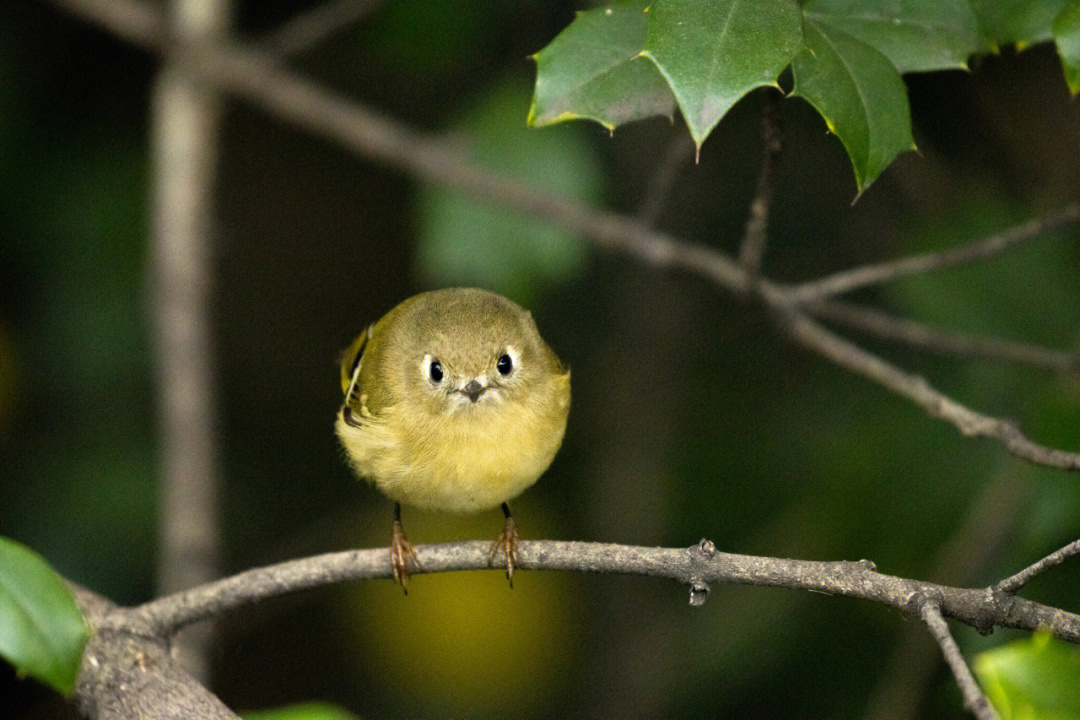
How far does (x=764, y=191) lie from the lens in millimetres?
2645

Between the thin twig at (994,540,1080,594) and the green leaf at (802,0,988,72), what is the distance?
116 cm

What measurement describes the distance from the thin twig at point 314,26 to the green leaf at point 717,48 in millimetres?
Answer: 2542

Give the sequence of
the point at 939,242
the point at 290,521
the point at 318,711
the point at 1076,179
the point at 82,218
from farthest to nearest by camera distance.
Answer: the point at 290,521 < the point at 82,218 < the point at 1076,179 < the point at 939,242 < the point at 318,711

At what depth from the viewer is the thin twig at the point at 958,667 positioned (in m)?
1.51

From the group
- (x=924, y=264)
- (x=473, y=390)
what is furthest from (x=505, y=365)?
(x=924, y=264)

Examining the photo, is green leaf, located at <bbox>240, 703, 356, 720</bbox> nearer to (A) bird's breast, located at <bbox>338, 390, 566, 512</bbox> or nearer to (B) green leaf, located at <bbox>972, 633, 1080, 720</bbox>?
(A) bird's breast, located at <bbox>338, 390, 566, 512</bbox>

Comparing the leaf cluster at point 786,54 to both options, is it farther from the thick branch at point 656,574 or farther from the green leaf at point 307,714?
the green leaf at point 307,714

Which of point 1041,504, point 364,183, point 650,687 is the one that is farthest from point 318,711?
point 364,183

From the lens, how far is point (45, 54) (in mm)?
4988

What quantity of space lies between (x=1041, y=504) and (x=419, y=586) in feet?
9.23

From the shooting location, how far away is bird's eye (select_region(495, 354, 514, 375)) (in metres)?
3.12

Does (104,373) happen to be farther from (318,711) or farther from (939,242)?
(939,242)

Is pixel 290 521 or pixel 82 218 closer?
pixel 82 218

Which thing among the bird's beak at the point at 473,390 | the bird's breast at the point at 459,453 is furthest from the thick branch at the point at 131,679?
the bird's beak at the point at 473,390
